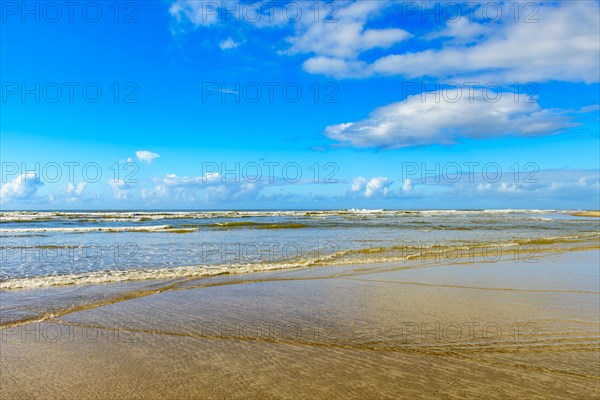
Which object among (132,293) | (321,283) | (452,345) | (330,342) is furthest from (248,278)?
(452,345)

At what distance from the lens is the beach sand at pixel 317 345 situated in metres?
4.39

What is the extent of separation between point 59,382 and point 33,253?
Result: 47.5 feet

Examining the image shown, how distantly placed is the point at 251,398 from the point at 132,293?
5.94 metres

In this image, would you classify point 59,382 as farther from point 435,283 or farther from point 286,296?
point 435,283

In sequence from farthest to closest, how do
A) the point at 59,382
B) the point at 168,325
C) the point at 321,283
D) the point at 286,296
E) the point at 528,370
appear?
the point at 321,283, the point at 286,296, the point at 168,325, the point at 528,370, the point at 59,382

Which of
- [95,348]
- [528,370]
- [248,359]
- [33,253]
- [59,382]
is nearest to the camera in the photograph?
[59,382]

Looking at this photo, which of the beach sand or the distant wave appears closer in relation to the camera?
the beach sand

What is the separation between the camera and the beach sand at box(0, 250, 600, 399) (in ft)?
14.4

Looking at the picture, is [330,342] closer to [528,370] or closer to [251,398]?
[251,398]

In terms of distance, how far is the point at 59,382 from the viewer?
4.51 m

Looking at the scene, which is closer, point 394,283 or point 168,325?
point 168,325

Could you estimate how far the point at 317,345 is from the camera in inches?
225

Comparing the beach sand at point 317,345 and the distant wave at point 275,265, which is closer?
the beach sand at point 317,345

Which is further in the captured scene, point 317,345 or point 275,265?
point 275,265
